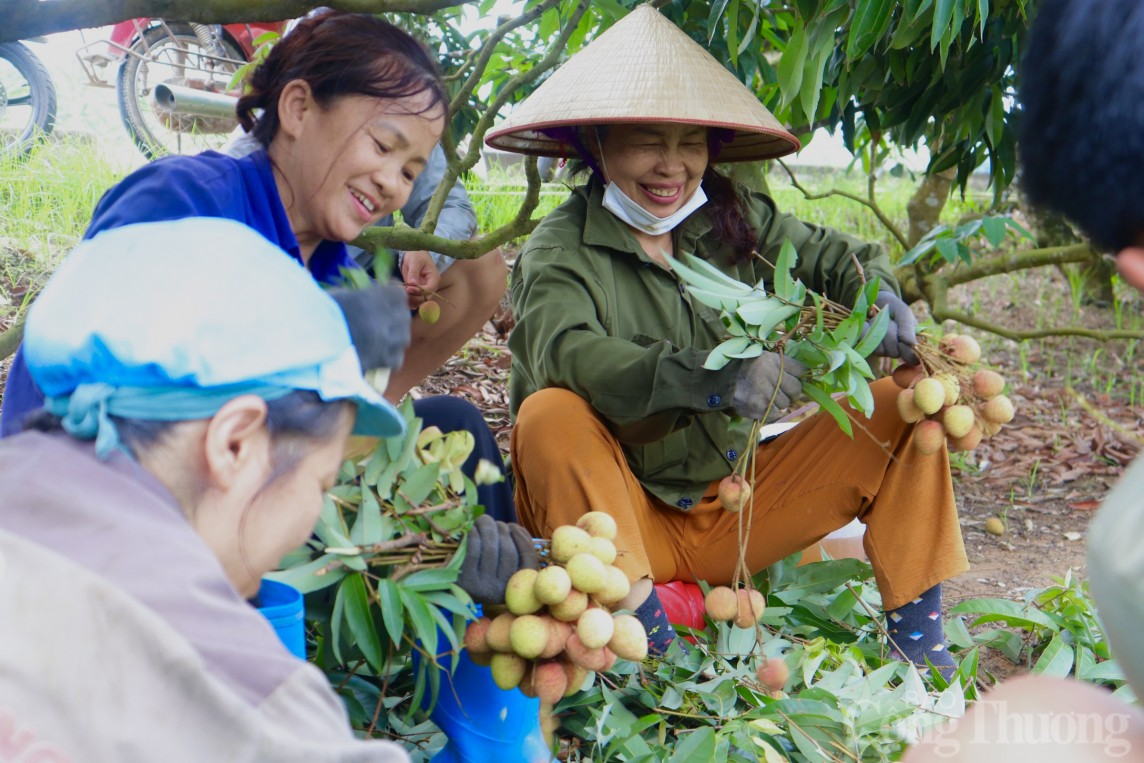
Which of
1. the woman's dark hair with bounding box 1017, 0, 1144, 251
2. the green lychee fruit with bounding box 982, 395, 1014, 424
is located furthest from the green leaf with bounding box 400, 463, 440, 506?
the green lychee fruit with bounding box 982, 395, 1014, 424

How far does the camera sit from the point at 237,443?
0.99 m

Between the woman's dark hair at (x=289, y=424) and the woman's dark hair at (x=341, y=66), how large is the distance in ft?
3.06

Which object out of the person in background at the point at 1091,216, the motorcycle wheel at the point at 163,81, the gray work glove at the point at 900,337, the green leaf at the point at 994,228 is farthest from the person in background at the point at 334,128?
the motorcycle wheel at the point at 163,81

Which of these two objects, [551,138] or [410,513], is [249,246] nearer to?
[410,513]

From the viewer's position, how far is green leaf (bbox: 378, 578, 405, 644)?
4.87 feet

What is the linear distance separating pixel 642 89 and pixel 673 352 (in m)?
0.56

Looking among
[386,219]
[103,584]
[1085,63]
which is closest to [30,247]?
[386,219]

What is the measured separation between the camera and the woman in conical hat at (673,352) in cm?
215

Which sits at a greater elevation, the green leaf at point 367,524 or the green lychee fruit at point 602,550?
the green leaf at point 367,524

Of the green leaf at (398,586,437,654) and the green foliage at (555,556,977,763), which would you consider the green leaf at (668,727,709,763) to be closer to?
the green foliage at (555,556,977,763)

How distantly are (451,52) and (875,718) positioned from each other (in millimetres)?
2191

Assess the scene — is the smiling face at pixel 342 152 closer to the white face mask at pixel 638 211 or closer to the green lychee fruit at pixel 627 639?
the white face mask at pixel 638 211

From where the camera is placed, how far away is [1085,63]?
90 cm

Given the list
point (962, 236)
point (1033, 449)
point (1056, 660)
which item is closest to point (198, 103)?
point (962, 236)
